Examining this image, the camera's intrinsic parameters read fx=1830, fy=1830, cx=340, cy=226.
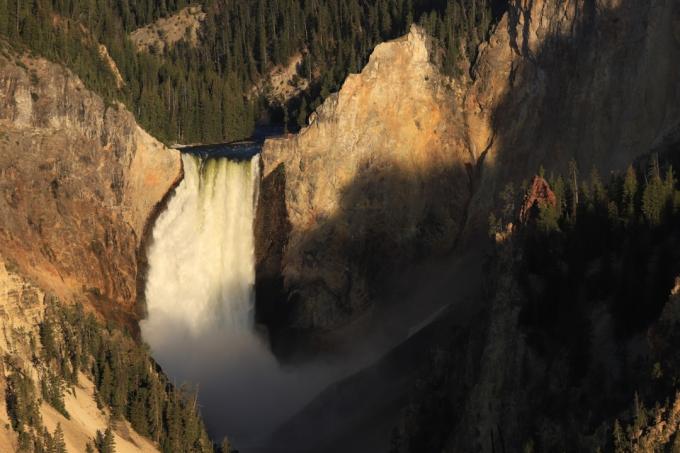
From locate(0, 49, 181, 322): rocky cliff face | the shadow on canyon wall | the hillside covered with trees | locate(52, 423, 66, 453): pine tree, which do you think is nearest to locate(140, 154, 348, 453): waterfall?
the shadow on canyon wall

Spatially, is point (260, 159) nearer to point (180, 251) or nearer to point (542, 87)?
point (180, 251)

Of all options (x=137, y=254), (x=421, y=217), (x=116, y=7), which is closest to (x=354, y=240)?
(x=421, y=217)

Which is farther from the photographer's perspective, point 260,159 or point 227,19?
point 227,19

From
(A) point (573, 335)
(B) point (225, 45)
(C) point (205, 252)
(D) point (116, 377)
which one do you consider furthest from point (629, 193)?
(B) point (225, 45)

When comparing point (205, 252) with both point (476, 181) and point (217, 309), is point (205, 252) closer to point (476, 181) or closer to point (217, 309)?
point (217, 309)

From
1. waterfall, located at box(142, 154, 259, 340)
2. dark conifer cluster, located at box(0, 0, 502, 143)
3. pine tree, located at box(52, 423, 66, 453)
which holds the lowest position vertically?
pine tree, located at box(52, 423, 66, 453)

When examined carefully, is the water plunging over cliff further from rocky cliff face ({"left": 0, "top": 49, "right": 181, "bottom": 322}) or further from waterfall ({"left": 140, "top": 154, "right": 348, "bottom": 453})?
rocky cliff face ({"left": 0, "top": 49, "right": 181, "bottom": 322})

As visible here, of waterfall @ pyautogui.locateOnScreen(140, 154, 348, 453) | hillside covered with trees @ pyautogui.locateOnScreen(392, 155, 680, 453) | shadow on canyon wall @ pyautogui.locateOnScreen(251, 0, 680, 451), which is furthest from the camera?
waterfall @ pyautogui.locateOnScreen(140, 154, 348, 453)
